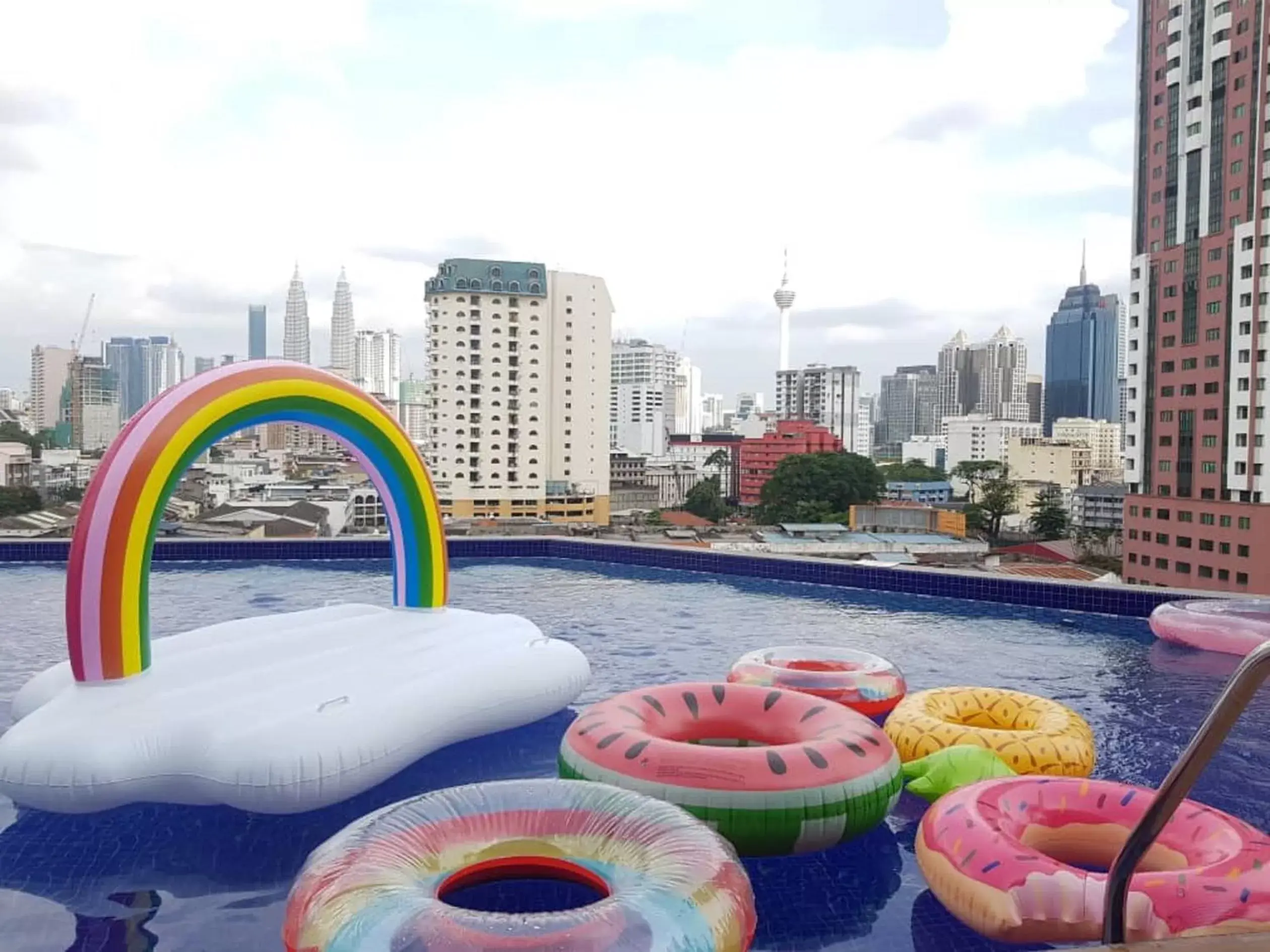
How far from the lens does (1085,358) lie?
145250 mm

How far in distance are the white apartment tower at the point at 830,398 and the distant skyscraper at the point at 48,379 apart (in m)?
80.3

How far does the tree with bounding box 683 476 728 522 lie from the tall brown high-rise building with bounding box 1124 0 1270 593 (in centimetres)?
3334

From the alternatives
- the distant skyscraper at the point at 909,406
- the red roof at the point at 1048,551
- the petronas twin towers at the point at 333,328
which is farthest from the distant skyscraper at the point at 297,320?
the red roof at the point at 1048,551

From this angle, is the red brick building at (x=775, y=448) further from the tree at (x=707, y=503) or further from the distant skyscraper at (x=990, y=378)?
the distant skyscraper at (x=990, y=378)

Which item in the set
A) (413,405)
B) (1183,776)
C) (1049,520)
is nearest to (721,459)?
(1049,520)

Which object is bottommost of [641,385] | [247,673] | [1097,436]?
[247,673]

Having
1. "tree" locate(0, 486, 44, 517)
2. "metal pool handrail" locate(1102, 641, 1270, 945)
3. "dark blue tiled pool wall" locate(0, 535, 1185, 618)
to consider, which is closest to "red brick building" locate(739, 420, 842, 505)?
"tree" locate(0, 486, 44, 517)

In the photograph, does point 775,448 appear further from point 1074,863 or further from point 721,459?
point 1074,863

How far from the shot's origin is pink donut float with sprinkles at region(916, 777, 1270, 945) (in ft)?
9.61

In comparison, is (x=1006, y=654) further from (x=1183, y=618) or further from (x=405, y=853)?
(x=405, y=853)

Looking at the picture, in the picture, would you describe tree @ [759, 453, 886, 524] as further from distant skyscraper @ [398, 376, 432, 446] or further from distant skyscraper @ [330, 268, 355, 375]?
distant skyscraper @ [330, 268, 355, 375]

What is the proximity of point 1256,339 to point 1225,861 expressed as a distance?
2957 centimetres

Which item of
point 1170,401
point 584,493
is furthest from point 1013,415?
point 1170,401

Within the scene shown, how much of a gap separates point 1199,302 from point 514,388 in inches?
1379
